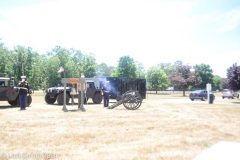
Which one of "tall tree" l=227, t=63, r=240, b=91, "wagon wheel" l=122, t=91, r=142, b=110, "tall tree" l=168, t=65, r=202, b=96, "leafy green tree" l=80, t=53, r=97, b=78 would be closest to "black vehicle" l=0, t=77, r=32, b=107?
"wagon wheel" l=122, t=91, r=142, b=110

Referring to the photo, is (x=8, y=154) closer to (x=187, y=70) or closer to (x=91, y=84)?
(x=91, y=84)

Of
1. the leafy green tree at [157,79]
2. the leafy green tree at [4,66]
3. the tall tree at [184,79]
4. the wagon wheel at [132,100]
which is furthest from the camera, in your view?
the leafy green tree at [157,79]

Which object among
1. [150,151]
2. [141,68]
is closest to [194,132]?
[150,151]

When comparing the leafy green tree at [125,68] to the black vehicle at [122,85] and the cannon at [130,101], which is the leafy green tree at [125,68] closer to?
the black vehicle at [122,85]

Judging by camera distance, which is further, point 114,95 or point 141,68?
point 141,68

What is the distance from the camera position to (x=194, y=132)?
23.0ft

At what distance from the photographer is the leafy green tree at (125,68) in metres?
61.9

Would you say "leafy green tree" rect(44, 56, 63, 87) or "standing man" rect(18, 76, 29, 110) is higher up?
"leafy green tree" rect(44, 56, 63, 87)

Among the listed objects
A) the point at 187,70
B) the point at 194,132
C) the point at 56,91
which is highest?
the point at 187,70

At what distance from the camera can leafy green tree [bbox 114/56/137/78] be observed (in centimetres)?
6188

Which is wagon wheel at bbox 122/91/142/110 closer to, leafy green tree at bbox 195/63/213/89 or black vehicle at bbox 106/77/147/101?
→ black vehicle at bbox 106/77/147/101

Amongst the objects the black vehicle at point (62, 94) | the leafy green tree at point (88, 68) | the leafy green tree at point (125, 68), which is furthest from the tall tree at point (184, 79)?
the black vehicle at point (62, 94)

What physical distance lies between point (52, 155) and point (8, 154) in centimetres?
84

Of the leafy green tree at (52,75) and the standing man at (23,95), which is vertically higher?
the leafy green tree at (52,75)
